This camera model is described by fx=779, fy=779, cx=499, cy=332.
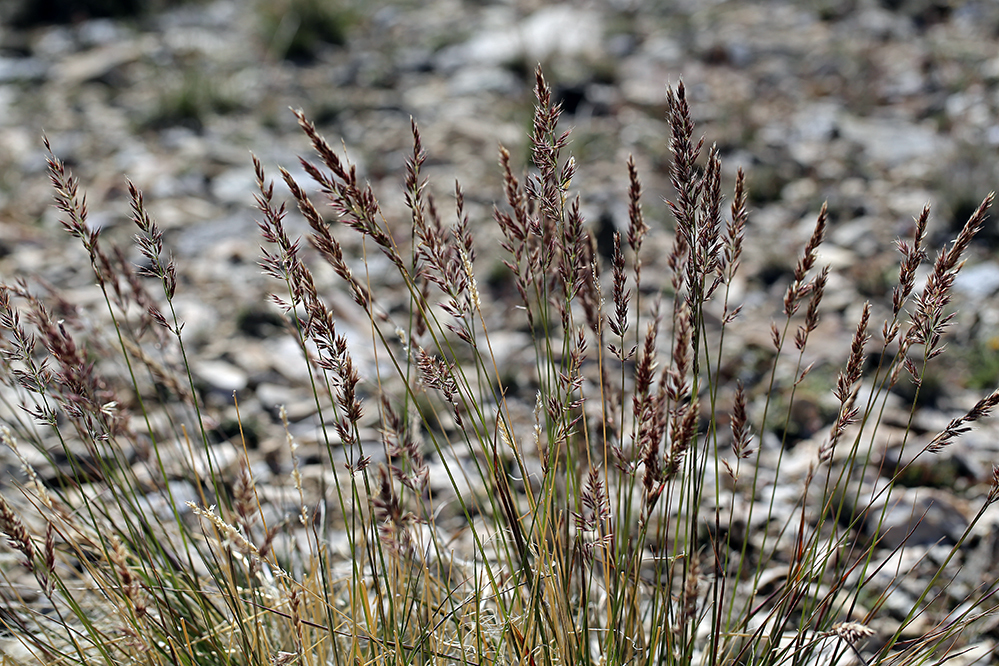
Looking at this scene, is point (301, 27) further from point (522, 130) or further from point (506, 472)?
point (506, 472)

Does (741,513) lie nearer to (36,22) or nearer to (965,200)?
(965,200)

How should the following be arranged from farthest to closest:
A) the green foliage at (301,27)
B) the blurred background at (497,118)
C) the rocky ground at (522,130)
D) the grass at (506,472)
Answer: the green foliage at (301,27) → the blurred background at (497,118) → the rocky ground at (522,130) → the grass at (506,472)

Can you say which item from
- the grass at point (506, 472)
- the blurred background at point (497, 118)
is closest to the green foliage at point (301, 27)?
the blurred background at point (497, 118)

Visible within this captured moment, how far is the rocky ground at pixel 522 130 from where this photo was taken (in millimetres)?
4055

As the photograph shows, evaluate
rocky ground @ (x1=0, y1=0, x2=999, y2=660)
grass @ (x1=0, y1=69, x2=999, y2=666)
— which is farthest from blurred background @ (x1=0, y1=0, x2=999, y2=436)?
grass @ (x1=0, y1=69, x2=999, y2=666)

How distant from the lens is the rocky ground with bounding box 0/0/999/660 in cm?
405

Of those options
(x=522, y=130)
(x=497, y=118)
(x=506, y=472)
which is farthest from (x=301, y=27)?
(x=506, y=472)

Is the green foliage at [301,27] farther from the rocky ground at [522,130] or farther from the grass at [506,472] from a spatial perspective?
the grass at [506,472]

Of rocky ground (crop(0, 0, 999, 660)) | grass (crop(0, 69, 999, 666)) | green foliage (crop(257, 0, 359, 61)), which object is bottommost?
grass (crop(0, 69, 999, 666))

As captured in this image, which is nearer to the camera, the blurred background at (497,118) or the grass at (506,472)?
the grass at (506,472)

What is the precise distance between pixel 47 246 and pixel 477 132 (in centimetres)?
312

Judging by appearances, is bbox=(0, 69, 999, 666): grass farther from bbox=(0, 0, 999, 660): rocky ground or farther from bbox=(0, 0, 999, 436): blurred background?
bbox=(0, 0, 999, 436): blurred background

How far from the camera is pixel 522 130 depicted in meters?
5.68

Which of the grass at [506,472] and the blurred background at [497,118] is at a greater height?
the blurred background at [497,118]
